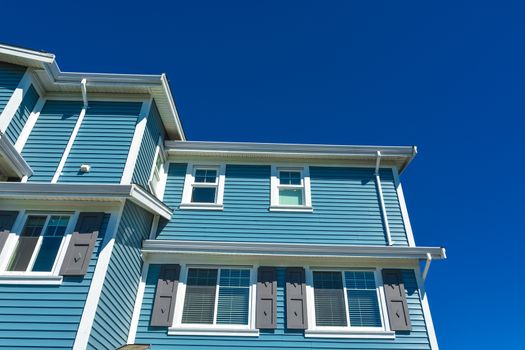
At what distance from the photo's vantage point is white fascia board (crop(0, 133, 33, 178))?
6859 millimetres

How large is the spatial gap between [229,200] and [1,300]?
16.8 ft

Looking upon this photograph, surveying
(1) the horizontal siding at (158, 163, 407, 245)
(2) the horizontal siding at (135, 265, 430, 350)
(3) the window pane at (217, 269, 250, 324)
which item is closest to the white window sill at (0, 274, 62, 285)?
(2) the horizontal siding at (135, 265, 430, 350)

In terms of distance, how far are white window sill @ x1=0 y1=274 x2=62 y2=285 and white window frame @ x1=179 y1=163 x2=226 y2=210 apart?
353 cm

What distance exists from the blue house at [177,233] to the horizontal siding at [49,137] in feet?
0.11

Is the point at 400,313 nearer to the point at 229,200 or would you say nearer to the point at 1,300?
the point at 229,200

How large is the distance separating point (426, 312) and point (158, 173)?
285 inches

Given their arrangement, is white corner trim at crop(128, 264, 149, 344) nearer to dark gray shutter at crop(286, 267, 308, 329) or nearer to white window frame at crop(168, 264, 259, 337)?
white window frame at crop(168, 264, 259, 337)

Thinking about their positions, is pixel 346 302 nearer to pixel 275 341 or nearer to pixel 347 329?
pixel 347 329

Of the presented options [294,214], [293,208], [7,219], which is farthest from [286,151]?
[7,219]

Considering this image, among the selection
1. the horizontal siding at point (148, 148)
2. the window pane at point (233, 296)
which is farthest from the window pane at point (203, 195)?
the window pane at point (233, 296)

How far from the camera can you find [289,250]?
8312 mm

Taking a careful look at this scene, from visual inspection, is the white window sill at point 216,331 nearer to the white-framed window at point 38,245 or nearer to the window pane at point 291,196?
the white-framed window at point 38,245

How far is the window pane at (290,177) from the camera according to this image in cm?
1014

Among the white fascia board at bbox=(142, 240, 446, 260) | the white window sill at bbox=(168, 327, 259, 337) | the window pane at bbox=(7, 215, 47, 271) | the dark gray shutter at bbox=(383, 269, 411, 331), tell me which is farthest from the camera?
the white fascia board at bbox=(142, 240, 446, 260)
